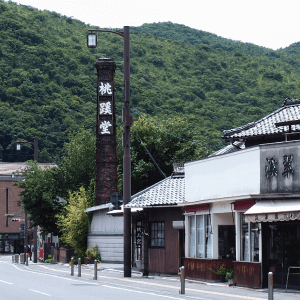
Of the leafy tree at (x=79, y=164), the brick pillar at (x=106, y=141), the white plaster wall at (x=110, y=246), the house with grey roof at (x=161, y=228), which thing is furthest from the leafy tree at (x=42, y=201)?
the house with grey roof at (x=161, y=228)

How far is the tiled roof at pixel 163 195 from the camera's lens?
28859 mm

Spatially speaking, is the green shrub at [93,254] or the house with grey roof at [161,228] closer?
the house with grey roof at [161,228]

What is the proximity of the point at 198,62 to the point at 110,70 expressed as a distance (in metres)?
50.9

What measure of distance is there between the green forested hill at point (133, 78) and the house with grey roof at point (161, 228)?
4181 cm

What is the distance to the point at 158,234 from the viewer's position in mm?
30531

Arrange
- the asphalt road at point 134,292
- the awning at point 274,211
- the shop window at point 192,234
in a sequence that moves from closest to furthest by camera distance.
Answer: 1. the asphalt road at point 134,292
2. the awning at point 274,211
3. the shop window at point 192,234

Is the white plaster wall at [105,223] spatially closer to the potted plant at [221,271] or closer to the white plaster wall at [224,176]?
the white plaster wall at [224,176]

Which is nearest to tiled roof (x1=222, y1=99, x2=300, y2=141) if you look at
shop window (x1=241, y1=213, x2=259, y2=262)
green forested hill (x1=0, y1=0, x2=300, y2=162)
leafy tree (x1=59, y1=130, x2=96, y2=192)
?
shop window (x1=241, y1=213, x2=259, y2=262)

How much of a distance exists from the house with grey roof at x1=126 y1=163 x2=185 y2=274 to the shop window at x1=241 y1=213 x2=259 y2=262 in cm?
537

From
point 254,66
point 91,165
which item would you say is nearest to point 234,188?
point 91,165

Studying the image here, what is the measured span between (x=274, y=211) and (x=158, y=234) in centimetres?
1114

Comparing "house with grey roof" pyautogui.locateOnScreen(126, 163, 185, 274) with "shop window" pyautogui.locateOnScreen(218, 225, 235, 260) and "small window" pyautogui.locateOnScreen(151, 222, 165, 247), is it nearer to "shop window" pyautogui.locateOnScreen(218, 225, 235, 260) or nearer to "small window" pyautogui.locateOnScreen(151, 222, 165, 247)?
"small window" pyautogui.locateOnScreen(151, 222, 165, 247)

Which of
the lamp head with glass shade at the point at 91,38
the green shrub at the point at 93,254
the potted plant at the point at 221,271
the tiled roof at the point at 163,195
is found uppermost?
the lamp head with glass shade at the point at 91,38

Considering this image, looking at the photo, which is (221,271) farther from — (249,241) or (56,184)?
(56,184)
